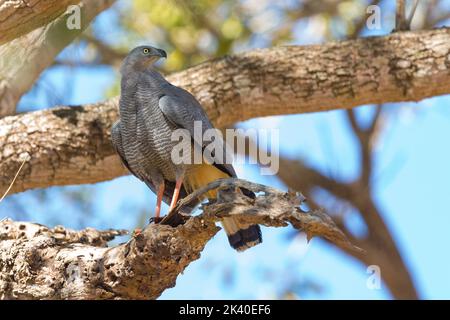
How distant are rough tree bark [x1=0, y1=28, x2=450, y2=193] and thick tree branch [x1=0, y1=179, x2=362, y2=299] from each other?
1218mm

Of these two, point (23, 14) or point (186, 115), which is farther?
point (186, 115)

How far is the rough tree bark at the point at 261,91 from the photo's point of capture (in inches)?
259

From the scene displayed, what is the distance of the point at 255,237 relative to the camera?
18.5ft

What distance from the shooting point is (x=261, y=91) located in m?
6.94

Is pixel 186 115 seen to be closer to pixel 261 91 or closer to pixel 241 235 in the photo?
pixel 241 235

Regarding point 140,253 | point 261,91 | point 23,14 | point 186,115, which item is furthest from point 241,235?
point 23,14

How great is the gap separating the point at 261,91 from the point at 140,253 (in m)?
2.59

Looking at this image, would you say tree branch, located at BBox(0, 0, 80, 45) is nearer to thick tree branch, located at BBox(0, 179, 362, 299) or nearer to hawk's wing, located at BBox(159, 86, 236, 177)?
hawk's wing, located at BBox(159, 86, 236, 177)

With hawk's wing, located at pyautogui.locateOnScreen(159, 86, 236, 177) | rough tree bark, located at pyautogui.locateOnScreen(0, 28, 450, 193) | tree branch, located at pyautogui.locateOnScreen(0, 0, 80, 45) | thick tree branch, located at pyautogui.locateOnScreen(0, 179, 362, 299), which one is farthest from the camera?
rough tree bark, located at pyautogui.locateOnScreen(0, 28, 450, 193)

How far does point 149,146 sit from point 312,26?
599 cm

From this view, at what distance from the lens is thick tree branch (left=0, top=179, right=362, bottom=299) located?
176 inches

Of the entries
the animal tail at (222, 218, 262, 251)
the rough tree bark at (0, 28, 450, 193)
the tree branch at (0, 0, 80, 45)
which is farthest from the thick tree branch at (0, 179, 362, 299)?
the tree branch at (0, 0, 80, 45)
